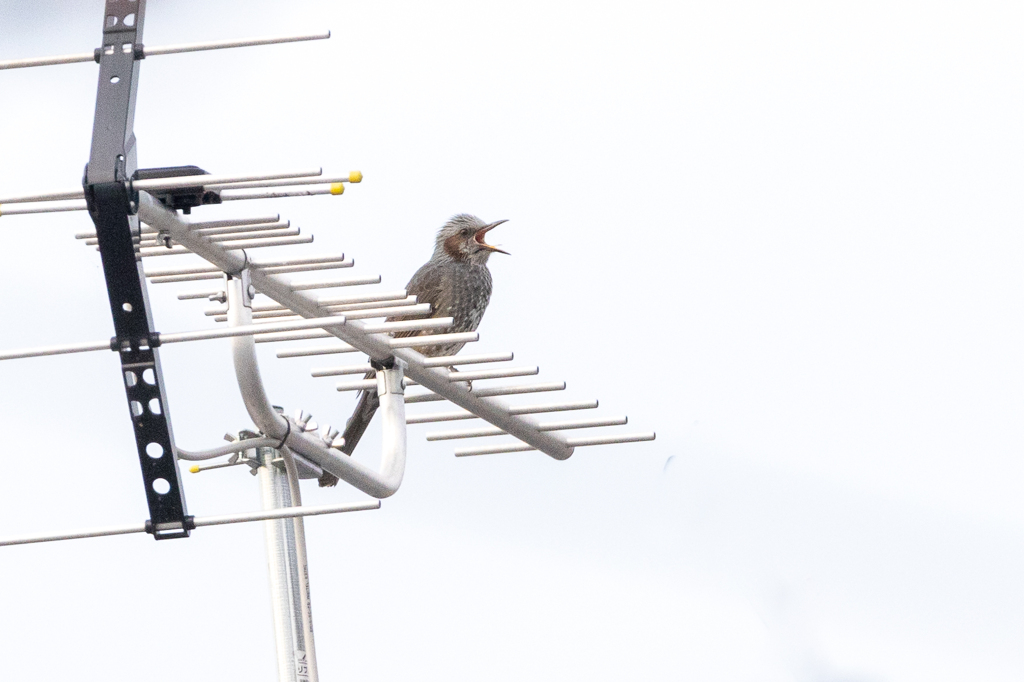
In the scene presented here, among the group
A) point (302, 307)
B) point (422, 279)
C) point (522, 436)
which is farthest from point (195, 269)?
point (422, 279)

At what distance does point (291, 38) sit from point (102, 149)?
24.2 inches

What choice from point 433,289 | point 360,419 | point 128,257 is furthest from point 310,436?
point 433,289

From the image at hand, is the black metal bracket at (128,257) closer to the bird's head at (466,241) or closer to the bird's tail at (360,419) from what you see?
the bird's tail at (360,419)

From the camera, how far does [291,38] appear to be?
4512mm

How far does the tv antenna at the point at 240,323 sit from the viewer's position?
4273 mm

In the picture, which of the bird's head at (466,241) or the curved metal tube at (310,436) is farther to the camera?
the bird's head at (466,241)

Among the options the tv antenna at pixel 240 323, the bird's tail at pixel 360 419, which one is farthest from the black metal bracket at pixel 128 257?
the bird's tail at pixel 360 419

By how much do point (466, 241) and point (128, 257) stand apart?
13.8 ft

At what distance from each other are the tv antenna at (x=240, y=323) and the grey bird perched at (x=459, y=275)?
240 centimetres

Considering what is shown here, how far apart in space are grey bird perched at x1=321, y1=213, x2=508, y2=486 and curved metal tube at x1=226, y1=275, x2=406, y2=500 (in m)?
2.44

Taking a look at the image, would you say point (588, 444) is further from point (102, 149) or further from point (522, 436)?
point (102, 149)

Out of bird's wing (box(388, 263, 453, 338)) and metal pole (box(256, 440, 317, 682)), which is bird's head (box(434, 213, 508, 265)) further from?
metal pole (box(256, 440, 317, 682))

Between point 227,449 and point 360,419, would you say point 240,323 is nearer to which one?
point 227,449

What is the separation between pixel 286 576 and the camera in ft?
15.6
